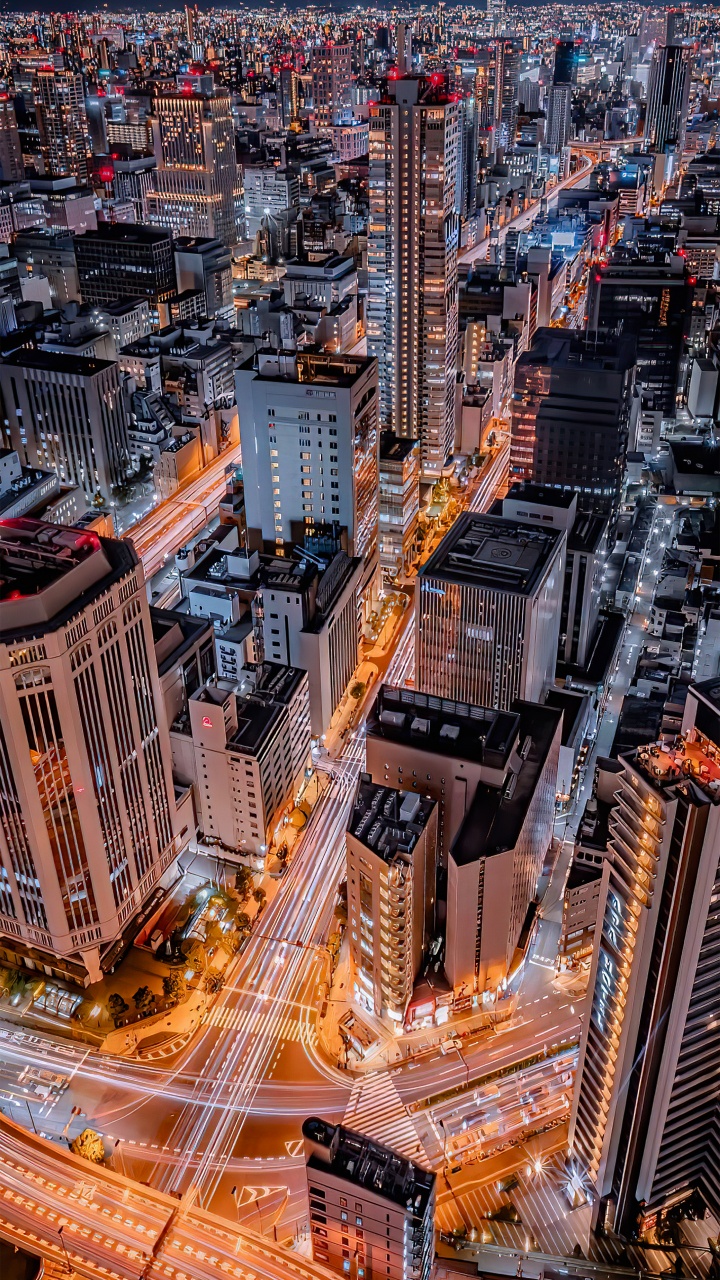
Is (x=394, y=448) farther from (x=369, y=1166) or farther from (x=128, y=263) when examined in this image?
(x=128, y=263)

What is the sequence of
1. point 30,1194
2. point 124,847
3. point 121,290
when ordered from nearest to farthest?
point 30,1194 → point 124,847 → point 121,290

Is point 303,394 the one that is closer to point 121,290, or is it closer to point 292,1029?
point 292,1029

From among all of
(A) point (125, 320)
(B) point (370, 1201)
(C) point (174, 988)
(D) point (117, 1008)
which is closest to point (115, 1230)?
(B) point (370, 1201)

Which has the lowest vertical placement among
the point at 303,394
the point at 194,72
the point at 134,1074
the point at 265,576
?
the point at 134,1074

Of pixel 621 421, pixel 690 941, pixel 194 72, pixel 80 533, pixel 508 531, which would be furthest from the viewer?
pixel 194 72

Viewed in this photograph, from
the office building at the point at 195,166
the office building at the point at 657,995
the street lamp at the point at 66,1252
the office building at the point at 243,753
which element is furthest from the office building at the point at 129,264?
the street lamp at the point at 66,1252

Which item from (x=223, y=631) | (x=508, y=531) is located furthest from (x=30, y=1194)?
(x=508, y=531)

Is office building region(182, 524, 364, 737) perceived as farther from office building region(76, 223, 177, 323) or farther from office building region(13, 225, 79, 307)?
office building region(13, 225, 79, 307)
